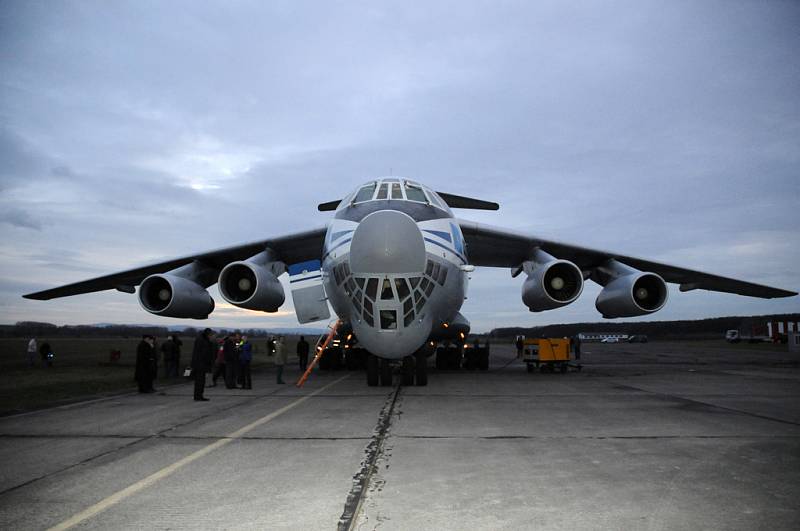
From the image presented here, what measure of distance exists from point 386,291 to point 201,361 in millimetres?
3726

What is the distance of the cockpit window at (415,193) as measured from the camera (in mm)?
10125

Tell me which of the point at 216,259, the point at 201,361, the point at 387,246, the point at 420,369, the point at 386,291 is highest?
the point at 216,259

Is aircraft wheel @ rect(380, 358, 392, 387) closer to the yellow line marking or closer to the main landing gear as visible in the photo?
the main landing gear

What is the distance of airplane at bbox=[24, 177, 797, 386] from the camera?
27.1 feet

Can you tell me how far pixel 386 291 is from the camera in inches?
323

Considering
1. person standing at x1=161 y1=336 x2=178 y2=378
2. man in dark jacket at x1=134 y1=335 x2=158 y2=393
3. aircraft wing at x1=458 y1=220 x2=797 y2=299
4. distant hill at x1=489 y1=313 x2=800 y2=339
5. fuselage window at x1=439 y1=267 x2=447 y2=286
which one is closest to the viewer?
fuselage window at x1=439 y1=267 x2=447 y2=286

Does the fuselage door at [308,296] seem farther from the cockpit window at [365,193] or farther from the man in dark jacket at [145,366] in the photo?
the man in dark jacket at [145,366]

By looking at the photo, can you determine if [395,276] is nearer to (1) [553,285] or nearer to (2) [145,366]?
(1) [553,285]

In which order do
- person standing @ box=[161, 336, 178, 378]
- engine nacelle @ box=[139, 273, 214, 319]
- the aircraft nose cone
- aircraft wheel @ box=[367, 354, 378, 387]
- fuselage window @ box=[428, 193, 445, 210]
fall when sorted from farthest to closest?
person standing @ box=[161, 336, 178, 378], engine nacelle @ box=[139, 273, 214, 319], aircraft wheel @ box=[367, 354, 378, 387], fuselage window @ box=[428, 193, 445, 210], the aircraft nose cone

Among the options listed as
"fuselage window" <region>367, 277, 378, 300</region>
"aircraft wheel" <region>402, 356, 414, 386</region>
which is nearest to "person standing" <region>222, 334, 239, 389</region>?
"aircraft wheel" <region>402, 356, 414, 386</region>

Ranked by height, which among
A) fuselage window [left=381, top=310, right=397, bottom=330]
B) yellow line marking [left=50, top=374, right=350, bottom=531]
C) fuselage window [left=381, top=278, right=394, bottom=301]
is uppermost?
fuselage window [left=381, top=278, right=394, bottom=301]

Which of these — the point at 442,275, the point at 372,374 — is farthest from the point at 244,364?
the point at 442,275

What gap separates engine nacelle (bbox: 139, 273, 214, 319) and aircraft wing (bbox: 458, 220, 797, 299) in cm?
679

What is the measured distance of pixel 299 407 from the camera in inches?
317
